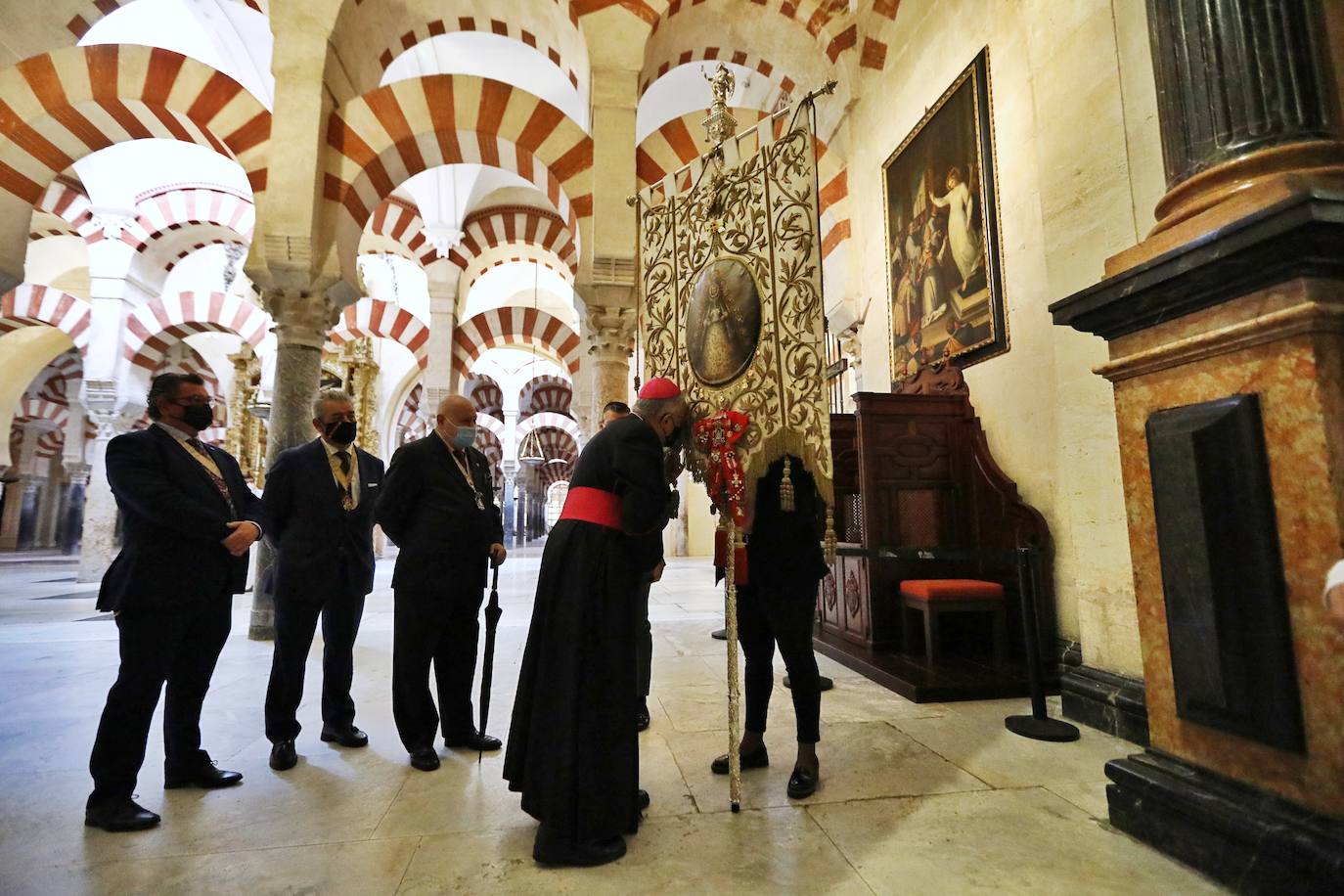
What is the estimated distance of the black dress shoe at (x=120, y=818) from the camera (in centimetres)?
185

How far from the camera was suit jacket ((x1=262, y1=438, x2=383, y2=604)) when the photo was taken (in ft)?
8.40

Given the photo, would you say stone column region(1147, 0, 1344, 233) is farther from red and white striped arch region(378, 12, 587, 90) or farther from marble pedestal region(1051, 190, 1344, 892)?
red and white striped arch region(378, 12, 587, 90)

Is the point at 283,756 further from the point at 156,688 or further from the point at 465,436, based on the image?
the point at 465,436

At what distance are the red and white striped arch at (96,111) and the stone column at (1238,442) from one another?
6.53 meters

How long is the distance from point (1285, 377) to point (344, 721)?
343 centimetres

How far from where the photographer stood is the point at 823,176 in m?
6.85

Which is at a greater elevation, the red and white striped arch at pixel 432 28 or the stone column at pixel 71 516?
the red and white striped arch at pixel 432 28

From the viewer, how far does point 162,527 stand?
209 centimetres

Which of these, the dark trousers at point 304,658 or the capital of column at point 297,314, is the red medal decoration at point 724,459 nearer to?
the dark trousers at point 304,658

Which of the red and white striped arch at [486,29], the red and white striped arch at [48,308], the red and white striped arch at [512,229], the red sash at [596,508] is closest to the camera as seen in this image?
the red sash at [596,508]

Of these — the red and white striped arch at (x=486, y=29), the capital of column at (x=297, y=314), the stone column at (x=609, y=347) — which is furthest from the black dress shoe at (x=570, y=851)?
the red and white striped arch at (x=486, y=29)

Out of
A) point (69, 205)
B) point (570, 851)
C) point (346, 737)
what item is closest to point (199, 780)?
point (346, 737)

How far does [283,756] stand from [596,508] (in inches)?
68.5

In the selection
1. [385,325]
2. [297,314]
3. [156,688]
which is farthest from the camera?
[385,325]
